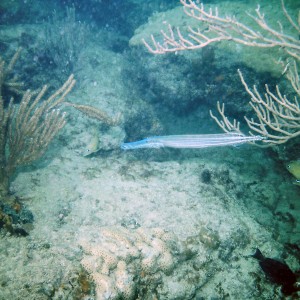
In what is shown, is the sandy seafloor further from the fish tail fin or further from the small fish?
the small fish

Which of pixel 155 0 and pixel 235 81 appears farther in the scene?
pixel 155 0

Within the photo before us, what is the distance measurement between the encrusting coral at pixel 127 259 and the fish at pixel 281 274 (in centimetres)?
157

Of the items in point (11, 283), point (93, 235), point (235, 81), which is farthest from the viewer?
point (235, 81)

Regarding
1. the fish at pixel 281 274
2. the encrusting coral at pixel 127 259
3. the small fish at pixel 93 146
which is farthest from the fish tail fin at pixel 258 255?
the small fish at pixel 93 146

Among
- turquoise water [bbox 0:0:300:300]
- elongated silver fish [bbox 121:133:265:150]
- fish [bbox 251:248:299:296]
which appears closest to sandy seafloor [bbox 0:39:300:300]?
turquoise water [bbox 0:0:300:300]

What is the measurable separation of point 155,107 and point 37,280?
20.7 feet

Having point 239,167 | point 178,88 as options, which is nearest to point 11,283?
point 239,167

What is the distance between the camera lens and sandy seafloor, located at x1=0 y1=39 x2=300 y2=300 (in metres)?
3.02

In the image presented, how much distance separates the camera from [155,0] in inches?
539

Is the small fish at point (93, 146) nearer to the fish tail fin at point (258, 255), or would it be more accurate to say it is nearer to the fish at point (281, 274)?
the fish tail fin at point (258, 255)

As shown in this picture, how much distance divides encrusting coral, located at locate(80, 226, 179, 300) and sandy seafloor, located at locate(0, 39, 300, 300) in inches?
6.1

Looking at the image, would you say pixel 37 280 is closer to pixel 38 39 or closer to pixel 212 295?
pixel 212 295

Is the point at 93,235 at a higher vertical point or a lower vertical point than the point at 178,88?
lower

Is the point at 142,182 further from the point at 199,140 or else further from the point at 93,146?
the point at 199,140
